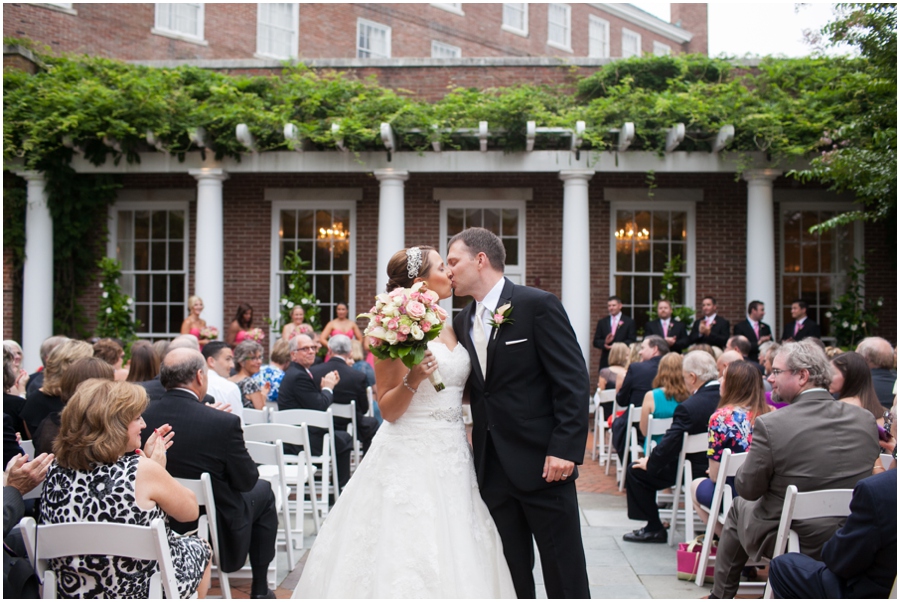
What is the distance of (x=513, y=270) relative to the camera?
14.5 m

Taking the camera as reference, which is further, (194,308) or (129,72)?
(129,72)

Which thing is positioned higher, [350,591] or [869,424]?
[869,424]

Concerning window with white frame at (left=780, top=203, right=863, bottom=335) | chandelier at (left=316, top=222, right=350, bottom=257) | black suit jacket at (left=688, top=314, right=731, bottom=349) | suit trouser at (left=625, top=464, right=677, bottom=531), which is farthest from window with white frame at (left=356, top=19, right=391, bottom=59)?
suit trouser at (left=625, top=464, right=677, bottom=531)

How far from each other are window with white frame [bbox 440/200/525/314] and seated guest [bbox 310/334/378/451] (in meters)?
6.26

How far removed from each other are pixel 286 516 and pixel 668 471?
2830mm

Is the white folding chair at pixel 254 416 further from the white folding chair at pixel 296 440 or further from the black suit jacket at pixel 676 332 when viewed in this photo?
the black suit jacket at pixel 676 332

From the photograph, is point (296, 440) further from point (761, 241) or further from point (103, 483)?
point (761, 241)

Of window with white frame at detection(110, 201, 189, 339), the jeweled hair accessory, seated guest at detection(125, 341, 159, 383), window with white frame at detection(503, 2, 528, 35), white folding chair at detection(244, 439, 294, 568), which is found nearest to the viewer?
the jeweled hair accessory

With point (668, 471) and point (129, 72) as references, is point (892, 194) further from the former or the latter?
point (129, 72)

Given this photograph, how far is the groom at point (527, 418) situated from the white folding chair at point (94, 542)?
1.43 m

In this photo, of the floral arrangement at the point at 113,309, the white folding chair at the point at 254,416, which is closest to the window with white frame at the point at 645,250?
the floral arrangement at the point at 113,309

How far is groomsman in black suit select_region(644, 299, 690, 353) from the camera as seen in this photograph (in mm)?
12366

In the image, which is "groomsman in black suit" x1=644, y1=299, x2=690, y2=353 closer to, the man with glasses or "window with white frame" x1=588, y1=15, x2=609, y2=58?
the man with glasses

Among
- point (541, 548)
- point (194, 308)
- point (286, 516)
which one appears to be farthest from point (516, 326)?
point (194, 308)
